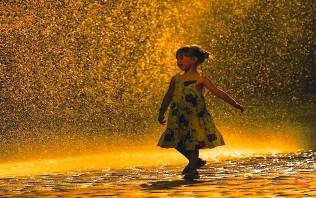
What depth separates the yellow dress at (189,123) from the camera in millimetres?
9320

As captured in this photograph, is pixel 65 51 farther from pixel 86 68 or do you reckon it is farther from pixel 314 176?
pixel 314 176

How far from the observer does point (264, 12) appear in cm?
2902

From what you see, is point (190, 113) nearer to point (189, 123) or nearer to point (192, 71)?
point (189, 123)

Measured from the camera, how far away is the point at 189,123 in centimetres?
939

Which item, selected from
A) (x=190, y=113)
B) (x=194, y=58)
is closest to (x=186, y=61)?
(x=194, y=58)

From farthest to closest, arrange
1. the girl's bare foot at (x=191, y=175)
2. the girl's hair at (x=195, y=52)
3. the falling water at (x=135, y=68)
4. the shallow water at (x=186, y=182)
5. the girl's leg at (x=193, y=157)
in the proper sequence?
1. the falling water at (x=135, y=68)
2. the girl's hair at (x=195, y=52)
3. the girl's leg at (x=193, y=157)
4. the girl's bare foot at (x=191, y=175)
5. the shallow water at (x=186, y=182)

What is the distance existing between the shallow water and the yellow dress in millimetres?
331

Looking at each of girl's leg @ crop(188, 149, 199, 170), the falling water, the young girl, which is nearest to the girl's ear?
the young girl

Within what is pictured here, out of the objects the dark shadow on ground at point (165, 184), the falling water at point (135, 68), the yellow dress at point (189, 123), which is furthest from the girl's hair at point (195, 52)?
the falling water at point (135, 68)

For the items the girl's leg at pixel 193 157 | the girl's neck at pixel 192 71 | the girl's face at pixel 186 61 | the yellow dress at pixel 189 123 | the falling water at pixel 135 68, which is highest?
the falling water at pixel 135 68

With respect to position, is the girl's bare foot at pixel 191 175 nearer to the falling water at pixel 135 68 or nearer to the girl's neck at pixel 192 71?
the girl's neck at pixel 192 71

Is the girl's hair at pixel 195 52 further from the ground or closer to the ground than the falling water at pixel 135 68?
closer to the ground

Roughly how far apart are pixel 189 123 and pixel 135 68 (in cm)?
1542

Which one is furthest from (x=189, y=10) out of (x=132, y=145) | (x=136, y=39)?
(x=132, y=145)
